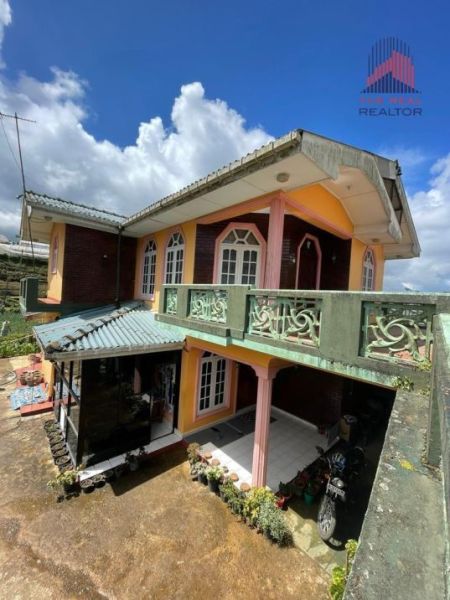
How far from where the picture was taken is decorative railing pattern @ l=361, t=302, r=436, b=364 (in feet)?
10.4

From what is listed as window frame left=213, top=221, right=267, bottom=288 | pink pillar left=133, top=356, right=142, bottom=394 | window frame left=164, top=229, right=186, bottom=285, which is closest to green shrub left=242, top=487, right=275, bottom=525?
pink pillar left=133, top=356, right=142, bottom=394

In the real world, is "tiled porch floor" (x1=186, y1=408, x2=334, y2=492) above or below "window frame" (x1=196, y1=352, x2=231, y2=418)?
below

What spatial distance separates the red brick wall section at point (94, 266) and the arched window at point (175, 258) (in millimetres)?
2701

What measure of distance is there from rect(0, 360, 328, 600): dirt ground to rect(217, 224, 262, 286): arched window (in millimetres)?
5907

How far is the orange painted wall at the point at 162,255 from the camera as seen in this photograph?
879 centimetres

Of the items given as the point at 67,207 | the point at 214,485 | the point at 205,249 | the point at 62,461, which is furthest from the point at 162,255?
the point at 214,485

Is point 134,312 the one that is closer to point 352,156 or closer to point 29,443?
point 29,443

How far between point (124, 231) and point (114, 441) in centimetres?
754

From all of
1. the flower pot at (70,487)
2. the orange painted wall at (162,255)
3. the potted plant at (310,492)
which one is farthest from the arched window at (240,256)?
the flower pot at (70,487)

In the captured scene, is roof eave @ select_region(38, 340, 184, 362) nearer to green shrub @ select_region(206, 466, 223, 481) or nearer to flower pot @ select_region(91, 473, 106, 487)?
flower pot @ select_region(91, 473, 106, 487)

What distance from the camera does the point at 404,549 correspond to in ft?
3.68

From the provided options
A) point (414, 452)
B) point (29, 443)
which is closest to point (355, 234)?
point (414, 452)

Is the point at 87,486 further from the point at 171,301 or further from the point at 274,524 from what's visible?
the point at 171,301

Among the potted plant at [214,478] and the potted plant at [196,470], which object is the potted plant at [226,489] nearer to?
the potted plant at [214,478]
